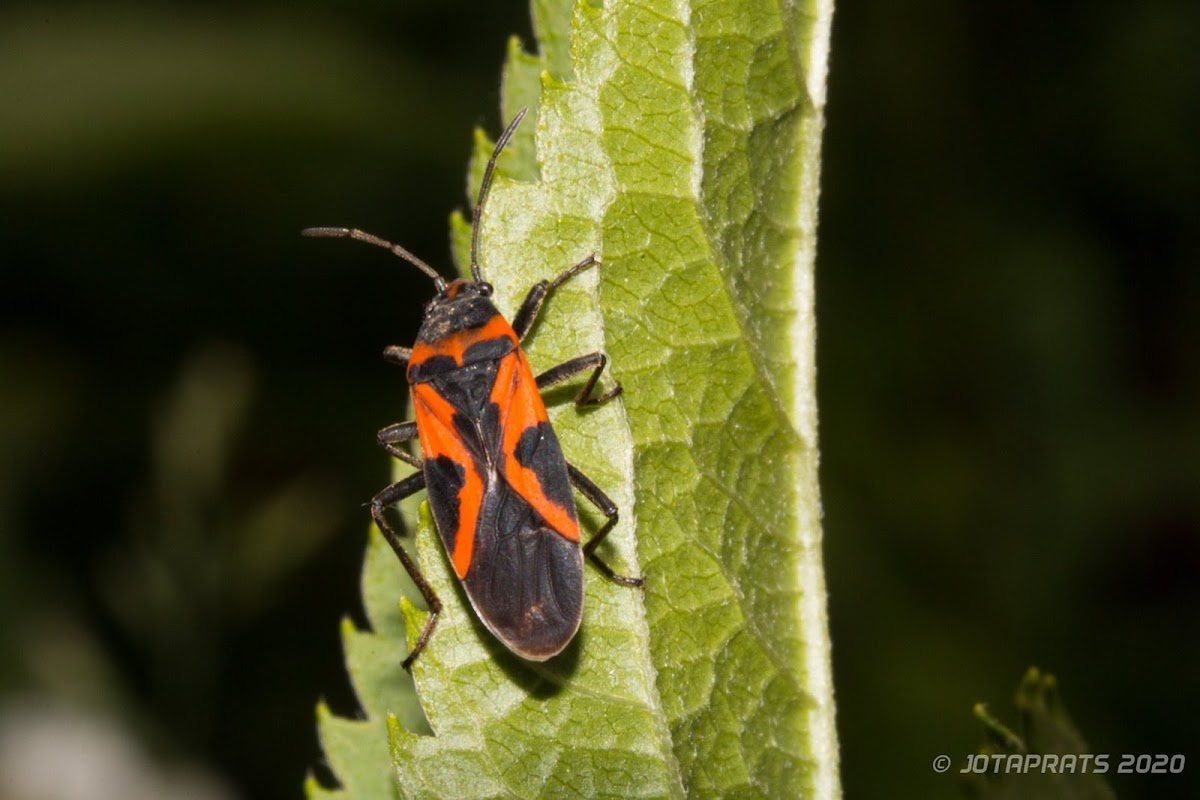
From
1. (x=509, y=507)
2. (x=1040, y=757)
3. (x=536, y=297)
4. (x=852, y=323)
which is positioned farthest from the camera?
(x=852, y=323)

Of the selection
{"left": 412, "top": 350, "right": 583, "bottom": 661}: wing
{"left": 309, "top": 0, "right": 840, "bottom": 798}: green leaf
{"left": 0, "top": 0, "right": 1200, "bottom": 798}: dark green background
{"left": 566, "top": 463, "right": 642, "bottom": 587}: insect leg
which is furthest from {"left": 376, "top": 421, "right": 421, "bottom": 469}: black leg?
{"left": 0, "top": 0, "right": 1200, "bottom": 798}: dark green background

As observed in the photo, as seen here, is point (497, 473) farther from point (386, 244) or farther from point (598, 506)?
point (386, 244)

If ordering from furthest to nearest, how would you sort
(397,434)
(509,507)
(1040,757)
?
(397,434) → (509,507) → (1040,757)

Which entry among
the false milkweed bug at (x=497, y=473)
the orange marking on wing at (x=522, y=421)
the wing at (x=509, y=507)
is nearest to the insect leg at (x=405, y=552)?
the false milkweed bug at (x=497, y=473)

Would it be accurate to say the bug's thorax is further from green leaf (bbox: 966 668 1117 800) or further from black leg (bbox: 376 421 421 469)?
green leaf (bbox: 966 668 1117 800)

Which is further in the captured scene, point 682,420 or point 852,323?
point 852,323

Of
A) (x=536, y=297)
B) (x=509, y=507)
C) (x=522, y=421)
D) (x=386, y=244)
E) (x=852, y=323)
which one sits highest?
(x=386, y=244)

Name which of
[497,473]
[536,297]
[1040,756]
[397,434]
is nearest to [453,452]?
[497,473]

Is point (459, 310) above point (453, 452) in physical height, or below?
above
